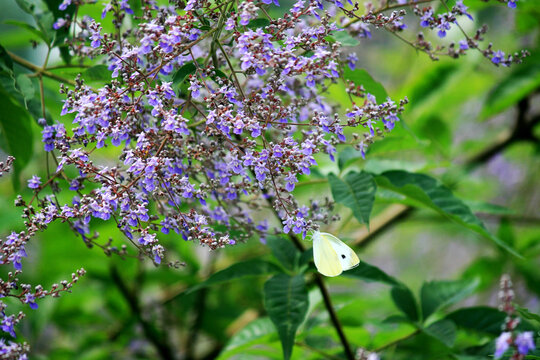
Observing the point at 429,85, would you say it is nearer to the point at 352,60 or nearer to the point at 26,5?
the point at 352,60

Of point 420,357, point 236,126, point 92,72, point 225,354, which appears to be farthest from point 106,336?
point 236,126

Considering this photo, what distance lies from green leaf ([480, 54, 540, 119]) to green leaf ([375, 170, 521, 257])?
1.11m

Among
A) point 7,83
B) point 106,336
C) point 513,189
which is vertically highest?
point 513,189

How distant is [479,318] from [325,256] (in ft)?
3.00

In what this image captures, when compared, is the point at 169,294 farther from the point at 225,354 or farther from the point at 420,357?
the point at 420,357

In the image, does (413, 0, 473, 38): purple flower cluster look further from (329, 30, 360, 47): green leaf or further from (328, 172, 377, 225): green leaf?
(328, 172, 377, 225): green leaf

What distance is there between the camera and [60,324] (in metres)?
2.96

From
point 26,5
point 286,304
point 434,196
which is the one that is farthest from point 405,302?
point 26,5

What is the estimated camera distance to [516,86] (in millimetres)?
2658

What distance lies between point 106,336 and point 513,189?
361 cm

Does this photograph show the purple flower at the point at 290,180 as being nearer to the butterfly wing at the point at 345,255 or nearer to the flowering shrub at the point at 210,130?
the flowering shrub at the point at 210,130

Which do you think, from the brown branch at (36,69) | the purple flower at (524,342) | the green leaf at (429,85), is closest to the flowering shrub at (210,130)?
the purple flower at (524,342)

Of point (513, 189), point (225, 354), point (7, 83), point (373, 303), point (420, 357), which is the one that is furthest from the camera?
point (513, 189)

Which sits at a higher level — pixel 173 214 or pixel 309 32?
pixel 309 32
